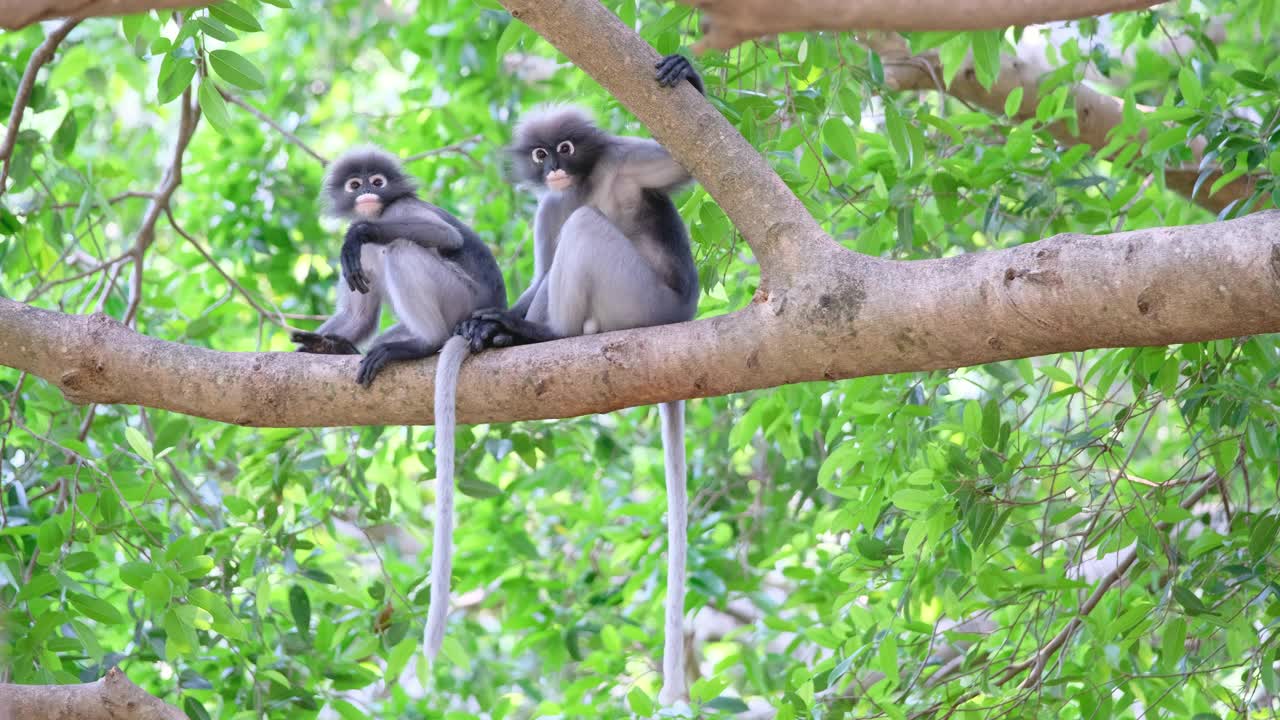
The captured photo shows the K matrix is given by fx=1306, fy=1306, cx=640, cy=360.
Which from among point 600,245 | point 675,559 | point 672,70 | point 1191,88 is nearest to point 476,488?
point 600,245

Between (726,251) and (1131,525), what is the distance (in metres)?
1.86

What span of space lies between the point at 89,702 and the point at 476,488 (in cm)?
207

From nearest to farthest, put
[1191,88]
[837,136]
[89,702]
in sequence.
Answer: [89,702] < [837,136] < [1191,88]

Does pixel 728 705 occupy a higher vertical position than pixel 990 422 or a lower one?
lower

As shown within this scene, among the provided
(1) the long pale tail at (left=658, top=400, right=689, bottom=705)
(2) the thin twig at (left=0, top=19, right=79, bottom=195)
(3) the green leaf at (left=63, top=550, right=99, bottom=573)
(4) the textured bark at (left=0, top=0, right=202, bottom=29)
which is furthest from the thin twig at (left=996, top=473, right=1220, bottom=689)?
(2) the thin twig at (left=0, top=19, right=79, bottom=195)

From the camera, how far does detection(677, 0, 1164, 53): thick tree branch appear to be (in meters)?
1.53

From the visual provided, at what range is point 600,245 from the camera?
15.5 feet

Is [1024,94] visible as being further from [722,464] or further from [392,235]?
[392,235]

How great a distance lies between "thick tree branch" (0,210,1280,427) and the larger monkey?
49 cm

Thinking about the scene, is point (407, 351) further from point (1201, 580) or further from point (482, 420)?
point (1201, 580)

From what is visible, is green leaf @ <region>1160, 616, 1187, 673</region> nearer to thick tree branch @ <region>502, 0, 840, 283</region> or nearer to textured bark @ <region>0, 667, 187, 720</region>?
thick tree branch @ <region>502, 0, 840, 283</region>

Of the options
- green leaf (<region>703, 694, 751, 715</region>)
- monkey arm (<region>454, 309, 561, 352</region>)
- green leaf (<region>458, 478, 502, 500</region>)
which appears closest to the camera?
monkey arm (<region>454, 309, 561, 352</region>)

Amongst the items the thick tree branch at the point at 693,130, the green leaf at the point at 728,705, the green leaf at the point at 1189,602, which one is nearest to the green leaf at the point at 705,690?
the green leaf at the point at 728,705

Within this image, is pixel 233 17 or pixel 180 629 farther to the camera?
pixel 180 629
